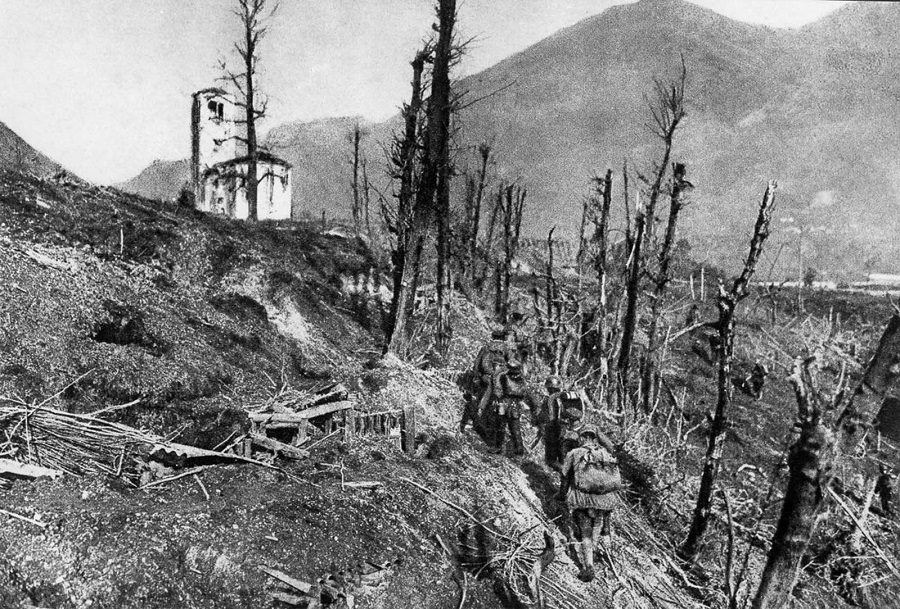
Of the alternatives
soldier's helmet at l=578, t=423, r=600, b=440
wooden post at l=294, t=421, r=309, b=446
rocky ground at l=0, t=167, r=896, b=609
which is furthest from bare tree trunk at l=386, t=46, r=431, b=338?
soldier's helmet at l=578, t=423, r=600, b=440

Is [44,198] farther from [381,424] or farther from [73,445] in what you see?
[381,424]

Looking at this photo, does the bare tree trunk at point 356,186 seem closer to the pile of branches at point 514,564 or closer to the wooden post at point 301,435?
the wooden post at point 301,435

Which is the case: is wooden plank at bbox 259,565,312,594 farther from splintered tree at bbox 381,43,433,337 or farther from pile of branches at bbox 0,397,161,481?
splintered tree at bbox 381,43,433,337

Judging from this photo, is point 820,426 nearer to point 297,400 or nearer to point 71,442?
point 297,400

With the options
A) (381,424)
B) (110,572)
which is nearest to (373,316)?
(381,424)

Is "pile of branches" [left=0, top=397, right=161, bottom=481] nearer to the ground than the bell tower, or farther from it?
nearer to the ground

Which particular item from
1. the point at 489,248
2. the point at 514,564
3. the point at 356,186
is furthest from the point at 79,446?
the point at 356,186
